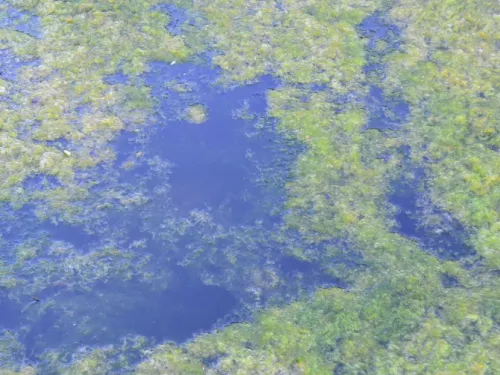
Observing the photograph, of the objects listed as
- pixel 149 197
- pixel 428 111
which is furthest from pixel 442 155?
pixel 149 197

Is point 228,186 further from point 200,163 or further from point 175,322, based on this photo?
point 175,322

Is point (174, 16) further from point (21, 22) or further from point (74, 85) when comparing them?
point (21, 22)

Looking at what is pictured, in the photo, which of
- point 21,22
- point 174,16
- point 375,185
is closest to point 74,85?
point 21,22

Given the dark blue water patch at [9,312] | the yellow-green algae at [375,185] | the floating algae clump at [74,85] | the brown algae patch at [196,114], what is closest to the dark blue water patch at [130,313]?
the dark blue water patch at [9,312]

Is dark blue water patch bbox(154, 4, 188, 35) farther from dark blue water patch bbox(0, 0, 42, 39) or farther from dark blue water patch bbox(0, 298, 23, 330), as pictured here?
dark blue water patch bbox(0, 298, 23, 330)

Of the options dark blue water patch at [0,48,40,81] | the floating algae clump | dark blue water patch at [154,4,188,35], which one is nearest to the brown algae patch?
the floating algae clump
